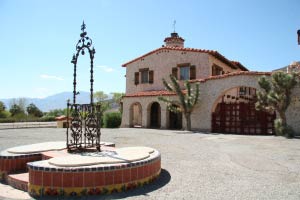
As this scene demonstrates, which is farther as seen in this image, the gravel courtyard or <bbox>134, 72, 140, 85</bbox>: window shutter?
<bbox>134, 72, 140, 85</bbox>: window shutter

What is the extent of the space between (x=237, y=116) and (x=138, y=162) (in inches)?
573

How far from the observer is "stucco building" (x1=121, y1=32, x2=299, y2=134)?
727 inches

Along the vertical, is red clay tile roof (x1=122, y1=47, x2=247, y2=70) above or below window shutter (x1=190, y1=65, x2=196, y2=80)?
above

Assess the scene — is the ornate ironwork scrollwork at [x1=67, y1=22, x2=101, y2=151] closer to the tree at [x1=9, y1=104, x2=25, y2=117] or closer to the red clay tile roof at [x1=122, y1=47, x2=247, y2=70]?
the red clay tile roof at [x1=122, y1=47, x2=247, y2=70]

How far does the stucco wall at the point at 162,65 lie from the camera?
22688 mm

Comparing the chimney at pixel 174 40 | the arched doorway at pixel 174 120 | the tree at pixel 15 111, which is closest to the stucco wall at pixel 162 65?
the arched doorway at pixel 174 120

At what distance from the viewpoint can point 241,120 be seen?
1883 centimetres

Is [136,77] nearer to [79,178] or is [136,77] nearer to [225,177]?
[225,177]

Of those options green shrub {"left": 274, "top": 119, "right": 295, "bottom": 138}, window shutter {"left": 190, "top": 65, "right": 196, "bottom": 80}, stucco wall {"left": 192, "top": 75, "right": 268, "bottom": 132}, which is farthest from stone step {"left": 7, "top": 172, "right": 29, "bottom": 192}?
window shutter {"left": 190, "top": 65, "right": 196, "bottom": 80}

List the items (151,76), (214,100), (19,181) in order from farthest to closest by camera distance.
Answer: (151,76)
(214,100)
(19,181)

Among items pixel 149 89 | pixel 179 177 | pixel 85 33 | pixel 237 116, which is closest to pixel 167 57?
pixel 149 89

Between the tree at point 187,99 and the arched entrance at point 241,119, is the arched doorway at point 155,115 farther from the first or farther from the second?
the arched entrance at point 241,119

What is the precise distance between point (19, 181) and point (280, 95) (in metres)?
13.8

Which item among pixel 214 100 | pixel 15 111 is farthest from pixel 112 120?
pixel 15 111
